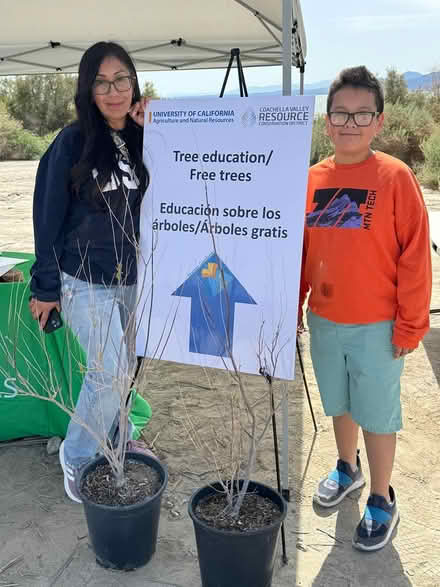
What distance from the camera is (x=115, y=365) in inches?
87.0

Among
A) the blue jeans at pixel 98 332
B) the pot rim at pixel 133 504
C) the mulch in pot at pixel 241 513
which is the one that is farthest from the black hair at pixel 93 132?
the mulch in pot at pixel 241 513

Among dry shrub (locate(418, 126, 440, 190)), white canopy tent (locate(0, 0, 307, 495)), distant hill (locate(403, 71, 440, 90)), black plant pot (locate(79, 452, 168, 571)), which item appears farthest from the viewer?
distant hill (locate(403, 71, 440, 90))

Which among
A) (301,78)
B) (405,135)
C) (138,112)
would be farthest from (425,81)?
(138,112)

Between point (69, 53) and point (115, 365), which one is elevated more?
point (69, 53)

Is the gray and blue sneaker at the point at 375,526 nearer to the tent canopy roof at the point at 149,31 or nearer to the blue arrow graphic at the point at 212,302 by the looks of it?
the blue arrow graphic at the point at 212,302

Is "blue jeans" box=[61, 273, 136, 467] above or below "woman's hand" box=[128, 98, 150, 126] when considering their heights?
below

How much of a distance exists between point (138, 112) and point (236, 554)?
163 cm

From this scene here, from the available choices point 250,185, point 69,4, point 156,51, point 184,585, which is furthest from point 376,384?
point 156,51

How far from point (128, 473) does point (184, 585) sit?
0.44 m

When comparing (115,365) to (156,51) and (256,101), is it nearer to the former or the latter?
(256,101)

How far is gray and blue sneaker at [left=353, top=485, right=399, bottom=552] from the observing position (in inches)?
84.0

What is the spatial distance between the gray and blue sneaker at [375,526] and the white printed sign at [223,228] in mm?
712

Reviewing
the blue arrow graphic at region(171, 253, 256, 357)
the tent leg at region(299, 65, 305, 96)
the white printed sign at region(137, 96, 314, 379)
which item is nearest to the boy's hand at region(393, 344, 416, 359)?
the white printed sign at region(137, 96, 314, 379)

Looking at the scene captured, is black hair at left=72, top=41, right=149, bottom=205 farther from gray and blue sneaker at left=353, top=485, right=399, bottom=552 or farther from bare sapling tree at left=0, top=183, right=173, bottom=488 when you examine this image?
gray and blue sneaker at left=353, top=485, right=399, bottom=552
